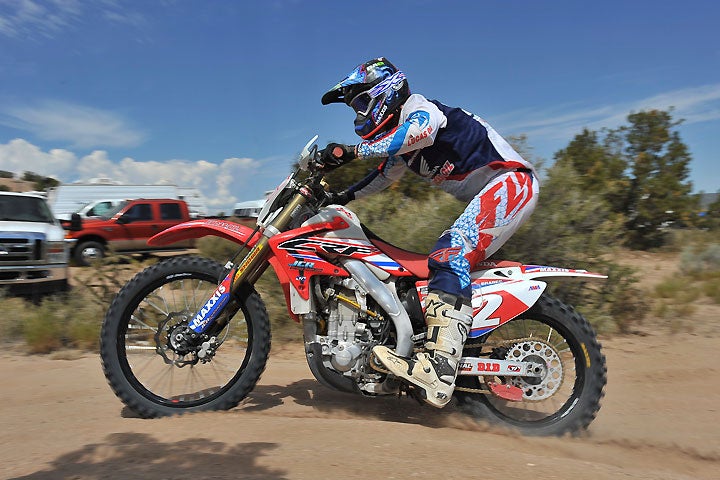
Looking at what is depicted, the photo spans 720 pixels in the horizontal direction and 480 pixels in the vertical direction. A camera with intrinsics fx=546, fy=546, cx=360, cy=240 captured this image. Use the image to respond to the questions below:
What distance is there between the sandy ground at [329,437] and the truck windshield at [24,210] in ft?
19.8

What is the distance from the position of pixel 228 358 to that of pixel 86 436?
1.26 metres

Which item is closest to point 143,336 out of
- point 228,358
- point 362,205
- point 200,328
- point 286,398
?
point 200,328

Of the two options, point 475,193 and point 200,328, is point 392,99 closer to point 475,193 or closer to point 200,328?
point 475,193

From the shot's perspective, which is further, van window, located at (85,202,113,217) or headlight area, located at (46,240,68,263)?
van window, located at (85,202,113,217)

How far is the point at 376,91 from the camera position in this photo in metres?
3.40

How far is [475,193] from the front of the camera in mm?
3623

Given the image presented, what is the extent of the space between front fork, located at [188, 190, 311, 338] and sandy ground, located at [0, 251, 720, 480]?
0.60 m

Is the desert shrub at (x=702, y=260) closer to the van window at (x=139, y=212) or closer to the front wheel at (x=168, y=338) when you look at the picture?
the front wheel at (x=168, y=338)

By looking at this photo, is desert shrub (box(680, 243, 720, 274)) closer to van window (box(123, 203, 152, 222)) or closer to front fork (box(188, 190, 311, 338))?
front fork (box(188, 190, 311, 338))

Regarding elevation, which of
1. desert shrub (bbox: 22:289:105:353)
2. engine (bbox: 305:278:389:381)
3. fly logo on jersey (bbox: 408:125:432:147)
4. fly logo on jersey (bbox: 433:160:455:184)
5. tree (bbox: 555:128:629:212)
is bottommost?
desert shrub (bbox: 22:289:105:353)

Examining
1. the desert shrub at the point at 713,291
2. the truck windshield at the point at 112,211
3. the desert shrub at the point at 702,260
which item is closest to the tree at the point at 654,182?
the desert shrub at the point at 702,260

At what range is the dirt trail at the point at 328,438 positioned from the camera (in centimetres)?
262

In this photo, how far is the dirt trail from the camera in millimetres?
2615

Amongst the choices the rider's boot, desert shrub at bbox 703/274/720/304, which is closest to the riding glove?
the rider's boot
